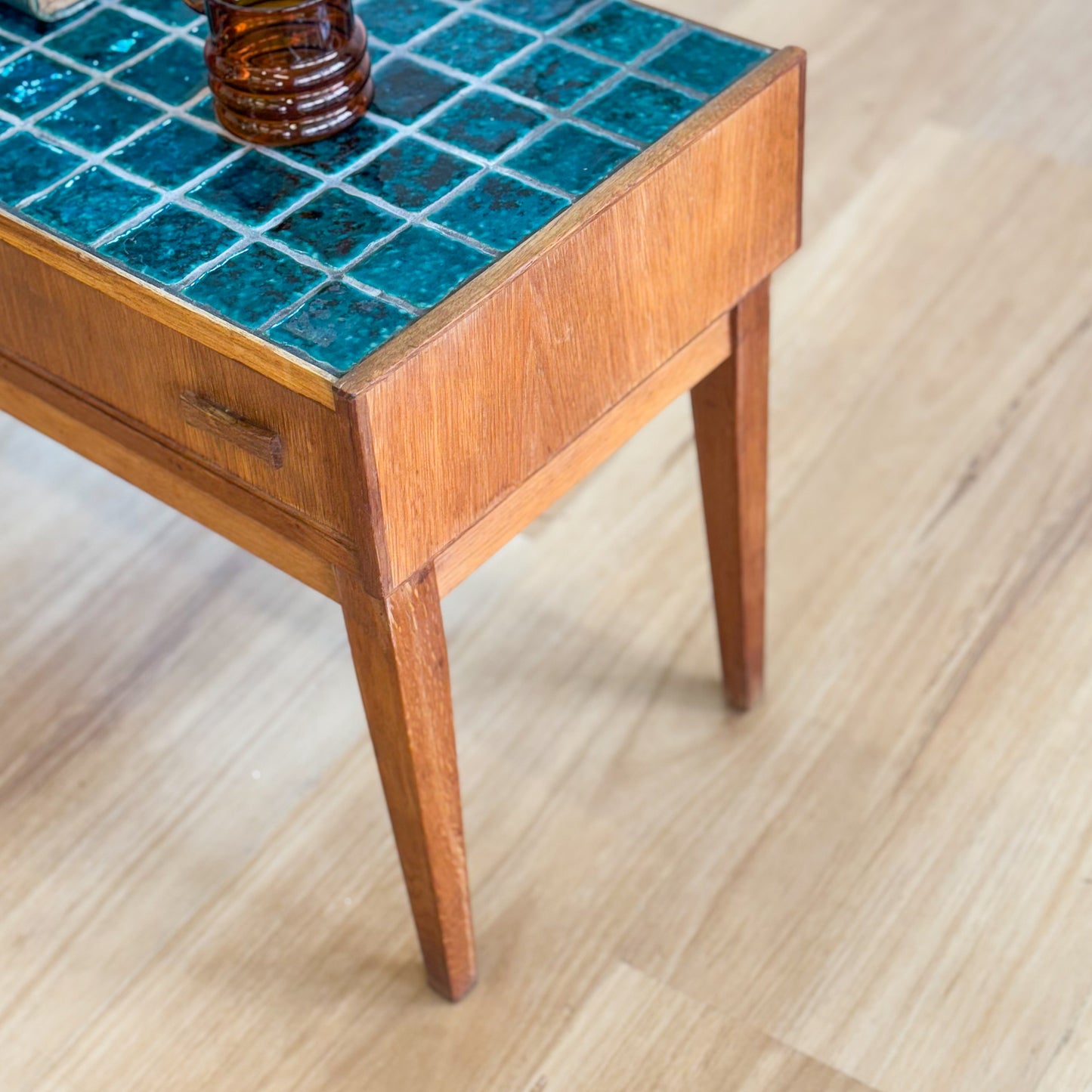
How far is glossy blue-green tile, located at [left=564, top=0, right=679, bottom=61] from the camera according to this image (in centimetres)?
100

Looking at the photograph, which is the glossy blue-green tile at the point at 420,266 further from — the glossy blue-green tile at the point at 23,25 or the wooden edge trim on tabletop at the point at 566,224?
the glossy blue-green tile at the point at 23,25

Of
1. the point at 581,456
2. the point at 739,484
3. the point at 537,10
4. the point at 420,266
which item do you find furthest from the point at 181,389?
the point at 739,484

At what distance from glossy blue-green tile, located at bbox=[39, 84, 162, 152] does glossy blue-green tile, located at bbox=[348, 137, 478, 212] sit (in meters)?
0.15

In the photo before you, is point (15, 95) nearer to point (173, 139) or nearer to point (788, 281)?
point (173, 139)

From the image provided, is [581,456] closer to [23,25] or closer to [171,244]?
[171,244]

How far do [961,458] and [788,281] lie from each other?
328 mm

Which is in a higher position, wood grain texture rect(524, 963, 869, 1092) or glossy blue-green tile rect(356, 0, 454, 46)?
glossy blue-green tile rect(356, 0, 454, 46)

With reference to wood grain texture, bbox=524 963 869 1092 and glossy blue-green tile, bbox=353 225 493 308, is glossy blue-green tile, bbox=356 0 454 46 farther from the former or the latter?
wood grain texture, bbox=524 963 869 1092

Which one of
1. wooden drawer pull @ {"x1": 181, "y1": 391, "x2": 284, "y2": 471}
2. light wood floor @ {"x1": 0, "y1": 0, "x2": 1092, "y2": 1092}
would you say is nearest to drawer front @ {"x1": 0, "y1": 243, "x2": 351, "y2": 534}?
wooden drawer pull @ {"x1": 181, "y1": 391, "x2": 284, "y2": 471}

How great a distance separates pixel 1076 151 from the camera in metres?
1.93

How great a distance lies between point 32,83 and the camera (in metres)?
1.00

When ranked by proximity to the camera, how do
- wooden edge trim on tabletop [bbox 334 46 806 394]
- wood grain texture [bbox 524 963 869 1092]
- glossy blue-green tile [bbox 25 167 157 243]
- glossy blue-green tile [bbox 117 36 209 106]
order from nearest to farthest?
wooden edge trim on tabletop [bbox 334 46 806 394], glossy blue-green tile [bbox 25 167 157 243], glossy blue-green tile [bbox 117 36 209 106], wood grain texture [bbox 524 963 869 1092]

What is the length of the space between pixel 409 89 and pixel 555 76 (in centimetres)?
9

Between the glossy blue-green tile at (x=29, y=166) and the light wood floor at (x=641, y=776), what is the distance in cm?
56
